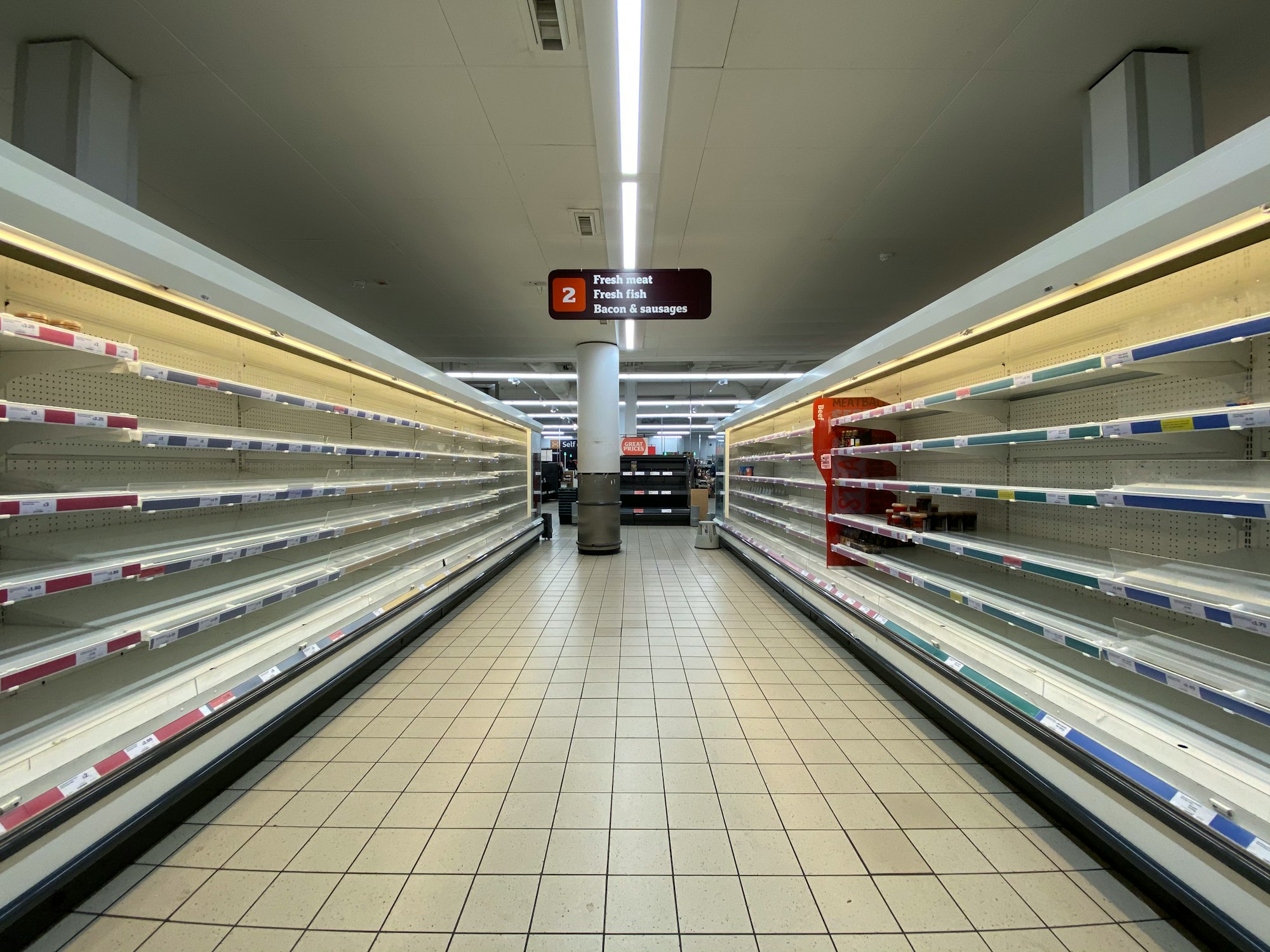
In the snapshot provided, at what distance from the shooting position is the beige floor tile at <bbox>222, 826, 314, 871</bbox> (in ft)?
5.83

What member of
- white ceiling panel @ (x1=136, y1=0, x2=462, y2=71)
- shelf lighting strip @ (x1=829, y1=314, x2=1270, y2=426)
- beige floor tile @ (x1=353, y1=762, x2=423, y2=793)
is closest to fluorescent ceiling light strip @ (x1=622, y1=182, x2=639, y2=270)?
white ceiling panel @ (x1=136, y1=0, x2=462, y2=71)

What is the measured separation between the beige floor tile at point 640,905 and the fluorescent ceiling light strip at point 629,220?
4.48 m

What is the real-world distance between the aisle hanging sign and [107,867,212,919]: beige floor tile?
14.3 ft

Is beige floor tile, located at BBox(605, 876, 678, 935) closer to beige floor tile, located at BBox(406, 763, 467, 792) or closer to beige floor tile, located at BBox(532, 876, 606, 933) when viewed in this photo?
beige floor tile, located at BBox(532, 876, 606, 933)

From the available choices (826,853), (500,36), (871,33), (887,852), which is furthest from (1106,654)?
(500,36)

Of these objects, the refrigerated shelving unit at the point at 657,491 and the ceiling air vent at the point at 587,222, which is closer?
the ceiling air vent at the point at 587,222

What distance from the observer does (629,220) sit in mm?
4723

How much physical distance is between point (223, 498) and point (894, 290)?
7.52 metres

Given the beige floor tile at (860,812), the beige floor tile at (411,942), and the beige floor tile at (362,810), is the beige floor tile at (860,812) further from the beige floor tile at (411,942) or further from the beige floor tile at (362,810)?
the beige floor tile at (362,810)


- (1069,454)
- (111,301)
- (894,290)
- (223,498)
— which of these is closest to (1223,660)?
(1069,454)

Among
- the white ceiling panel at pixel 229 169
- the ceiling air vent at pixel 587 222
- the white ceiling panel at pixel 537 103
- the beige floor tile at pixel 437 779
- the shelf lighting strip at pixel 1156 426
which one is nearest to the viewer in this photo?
the shelf lighting strip at pixel 1156 426

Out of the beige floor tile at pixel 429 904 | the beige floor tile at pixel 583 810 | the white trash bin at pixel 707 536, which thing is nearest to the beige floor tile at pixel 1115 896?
the beige floor tile at pixel 583 810

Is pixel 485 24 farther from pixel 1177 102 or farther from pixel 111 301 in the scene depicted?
pixel 1177 102

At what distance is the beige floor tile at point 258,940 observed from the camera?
148 cm
